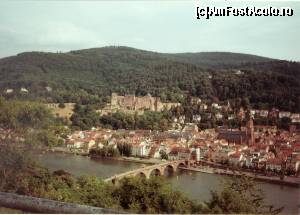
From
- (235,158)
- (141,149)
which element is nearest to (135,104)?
(141,149)

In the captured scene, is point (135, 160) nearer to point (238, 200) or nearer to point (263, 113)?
point (263, 113)

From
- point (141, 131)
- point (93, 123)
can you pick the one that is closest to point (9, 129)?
point (93, 123)

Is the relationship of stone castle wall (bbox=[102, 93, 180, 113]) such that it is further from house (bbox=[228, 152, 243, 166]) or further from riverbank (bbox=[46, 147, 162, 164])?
house (bbox=[228, 152, 243, 166])

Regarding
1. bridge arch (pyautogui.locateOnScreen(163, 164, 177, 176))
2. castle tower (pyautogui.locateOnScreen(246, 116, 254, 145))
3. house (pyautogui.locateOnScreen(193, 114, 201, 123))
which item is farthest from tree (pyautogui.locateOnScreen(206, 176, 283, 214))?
house (pyautogui.locateOnScreen(193, 114, 201, 123))

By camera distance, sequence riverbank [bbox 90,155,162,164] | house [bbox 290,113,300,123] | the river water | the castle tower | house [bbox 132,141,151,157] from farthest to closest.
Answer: riverbank [bbox 90,155,162,164] < house [bbox 132,141,151,157] < the castle tower < house [bbox 290,113,300,123] < the river water

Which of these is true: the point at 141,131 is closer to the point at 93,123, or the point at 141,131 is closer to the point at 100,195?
the point at 93,123

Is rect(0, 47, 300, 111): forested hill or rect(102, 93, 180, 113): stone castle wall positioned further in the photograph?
rect(102, 93, 180, 113): stone castle wall
